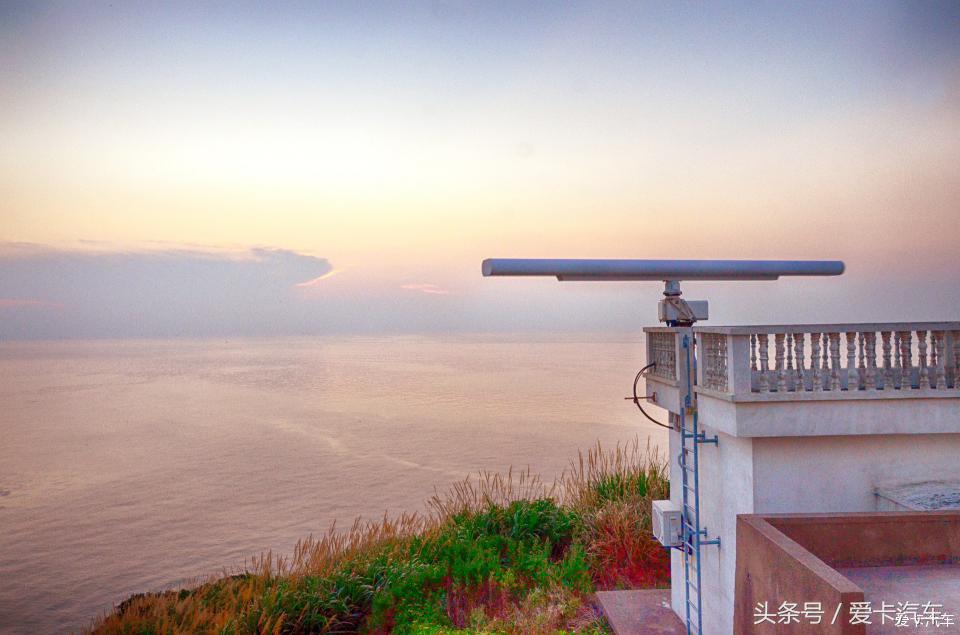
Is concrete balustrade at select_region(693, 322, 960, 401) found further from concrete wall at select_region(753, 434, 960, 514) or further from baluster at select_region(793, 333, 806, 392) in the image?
concrete wall at select_region(753, 434, 960, 514)

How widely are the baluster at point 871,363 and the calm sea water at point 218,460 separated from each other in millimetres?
13423

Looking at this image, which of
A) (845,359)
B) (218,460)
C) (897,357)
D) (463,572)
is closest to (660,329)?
(845,359)

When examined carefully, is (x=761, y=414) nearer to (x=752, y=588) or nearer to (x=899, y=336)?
(x=899, y=336)

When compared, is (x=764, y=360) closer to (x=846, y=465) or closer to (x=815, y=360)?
(x=815, y=360)

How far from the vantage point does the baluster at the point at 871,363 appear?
5086 mm

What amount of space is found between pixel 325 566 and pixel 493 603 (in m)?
2.44

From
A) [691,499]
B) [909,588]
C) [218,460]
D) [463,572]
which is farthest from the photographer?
[218,460]

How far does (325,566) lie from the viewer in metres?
8.88

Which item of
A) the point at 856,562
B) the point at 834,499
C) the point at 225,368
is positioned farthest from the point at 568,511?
the point at 225,368

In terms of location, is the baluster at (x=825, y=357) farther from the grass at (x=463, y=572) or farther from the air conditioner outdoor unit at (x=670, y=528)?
the grass at (x=463, y=572)

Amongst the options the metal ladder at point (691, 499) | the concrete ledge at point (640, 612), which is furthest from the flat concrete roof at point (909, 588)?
the concrete ledge at point (640, 612)

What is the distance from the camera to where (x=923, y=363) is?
5.14m

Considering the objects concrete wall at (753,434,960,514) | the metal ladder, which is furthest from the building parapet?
the metal ladder

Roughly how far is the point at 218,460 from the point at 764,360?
30.1m
